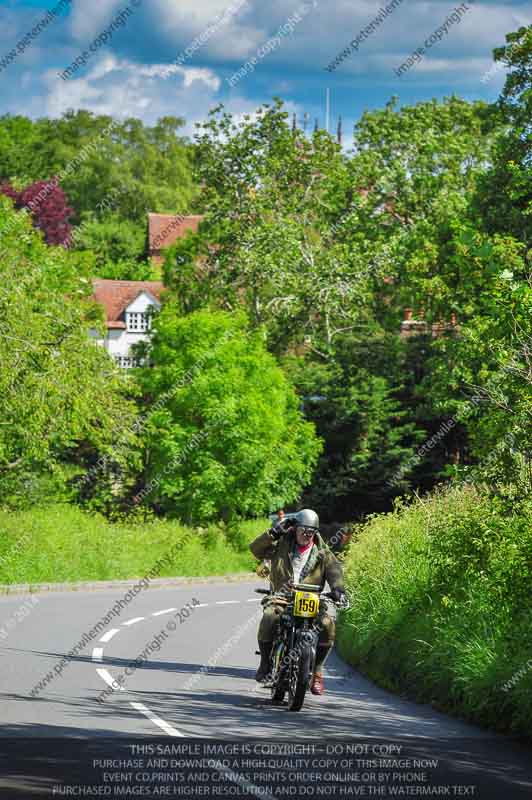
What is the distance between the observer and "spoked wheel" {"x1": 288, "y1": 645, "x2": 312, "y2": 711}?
12.3 metres

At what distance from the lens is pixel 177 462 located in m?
46.2

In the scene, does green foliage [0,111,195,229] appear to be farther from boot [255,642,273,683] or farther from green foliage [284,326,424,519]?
boot [255,642,273,683]

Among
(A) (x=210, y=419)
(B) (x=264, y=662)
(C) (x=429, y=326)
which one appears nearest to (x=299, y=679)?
(B) (x=264, y=662)

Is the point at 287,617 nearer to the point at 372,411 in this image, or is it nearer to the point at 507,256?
the point at 507,256

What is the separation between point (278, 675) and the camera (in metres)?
13.1

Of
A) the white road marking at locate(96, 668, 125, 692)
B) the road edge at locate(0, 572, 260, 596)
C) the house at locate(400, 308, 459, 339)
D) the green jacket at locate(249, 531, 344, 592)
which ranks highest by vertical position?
the house at locate(400, 308, 459, 339)

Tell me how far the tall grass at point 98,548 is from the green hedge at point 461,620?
655 inches

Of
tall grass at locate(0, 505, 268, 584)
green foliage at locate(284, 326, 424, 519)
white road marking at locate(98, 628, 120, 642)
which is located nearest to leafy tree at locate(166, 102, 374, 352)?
green foliage at locate(284, 326, 424, 519)

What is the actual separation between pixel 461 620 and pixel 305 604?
2436 mm

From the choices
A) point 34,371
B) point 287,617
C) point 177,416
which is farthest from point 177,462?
point 287,617

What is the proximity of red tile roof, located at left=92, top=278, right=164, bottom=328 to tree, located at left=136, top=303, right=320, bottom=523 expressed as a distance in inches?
1534

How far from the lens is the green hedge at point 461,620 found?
12.3m

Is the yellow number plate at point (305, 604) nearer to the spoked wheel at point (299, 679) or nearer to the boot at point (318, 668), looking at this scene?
the spoked wheel at point (299, 679)

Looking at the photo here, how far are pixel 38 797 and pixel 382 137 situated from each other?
5296cm
